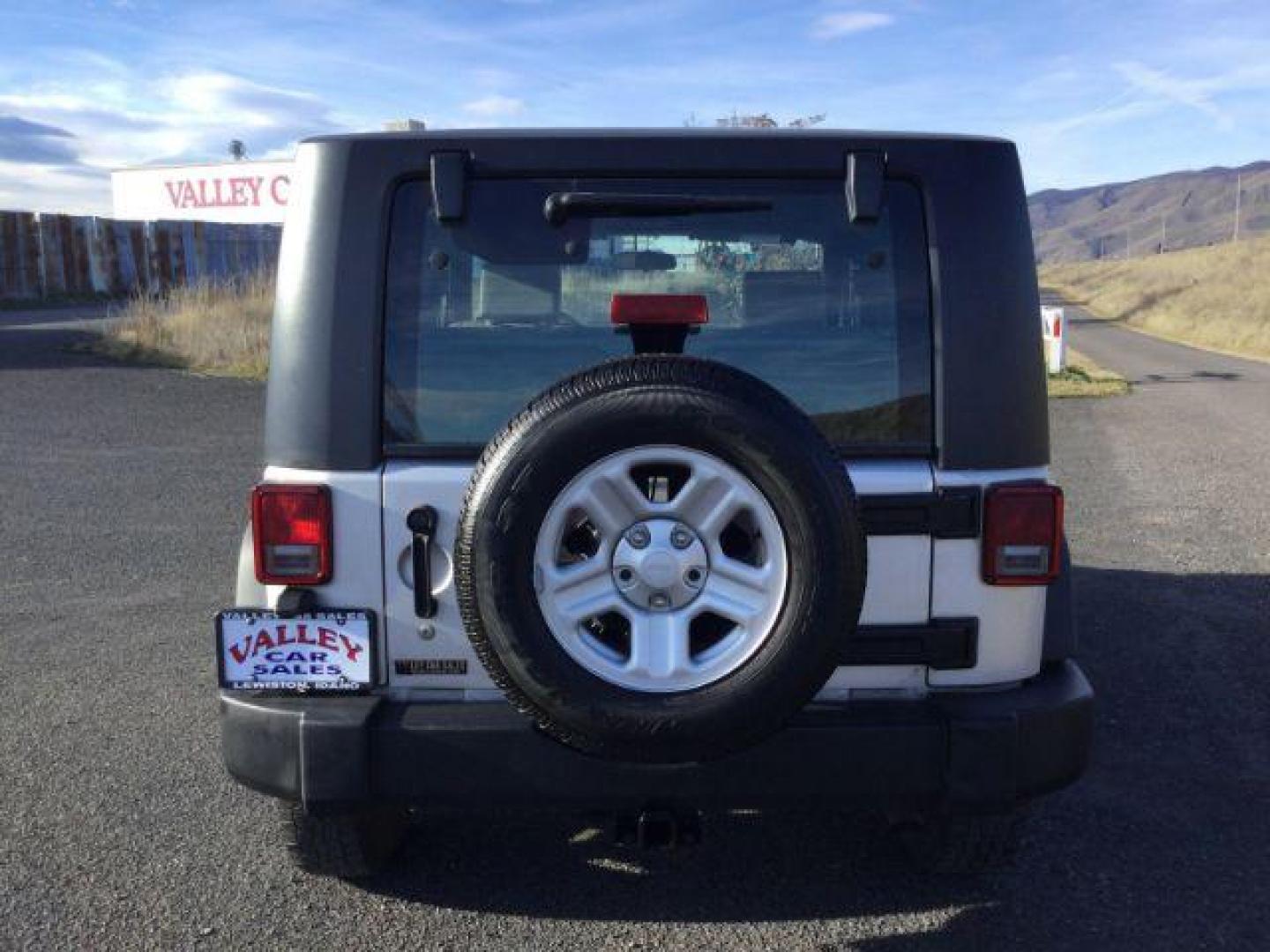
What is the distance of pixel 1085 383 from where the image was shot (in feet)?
57.9

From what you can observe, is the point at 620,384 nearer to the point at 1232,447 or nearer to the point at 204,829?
the point at 204,829

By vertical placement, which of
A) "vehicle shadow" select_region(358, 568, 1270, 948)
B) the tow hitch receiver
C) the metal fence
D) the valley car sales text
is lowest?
"vehicle shadow" select_region(358, 568, 1270, 948)

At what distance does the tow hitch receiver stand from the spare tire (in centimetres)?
31

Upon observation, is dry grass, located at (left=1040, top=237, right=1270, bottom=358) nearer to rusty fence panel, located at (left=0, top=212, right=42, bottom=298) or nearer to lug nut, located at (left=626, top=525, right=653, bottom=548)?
lug nut, located at (left=626, top=525, right=653, bottom=548)

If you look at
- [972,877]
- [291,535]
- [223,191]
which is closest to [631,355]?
[291,535]

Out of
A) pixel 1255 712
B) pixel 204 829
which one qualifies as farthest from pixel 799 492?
pixel 1255 712

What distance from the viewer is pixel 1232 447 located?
12.2 meters

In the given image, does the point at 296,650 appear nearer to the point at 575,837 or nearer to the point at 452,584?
the point at 452,584

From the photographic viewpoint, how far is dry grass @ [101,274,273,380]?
17.9 m

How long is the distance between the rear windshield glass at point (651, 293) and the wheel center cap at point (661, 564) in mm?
516

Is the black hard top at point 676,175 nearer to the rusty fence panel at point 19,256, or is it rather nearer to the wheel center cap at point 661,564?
the wheel center cap at point 661,564

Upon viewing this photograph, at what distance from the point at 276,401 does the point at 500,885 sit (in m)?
1.46

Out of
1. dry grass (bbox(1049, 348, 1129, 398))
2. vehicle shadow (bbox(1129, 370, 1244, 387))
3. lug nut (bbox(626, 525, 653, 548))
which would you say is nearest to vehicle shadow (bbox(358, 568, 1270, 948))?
lug nut (bbox(626, 525, 653, 548))

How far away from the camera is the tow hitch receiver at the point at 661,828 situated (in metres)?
2.91
